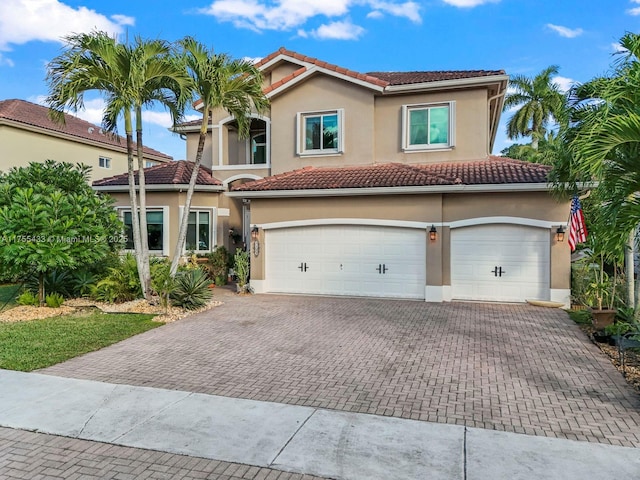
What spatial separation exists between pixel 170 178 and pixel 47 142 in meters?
13.0

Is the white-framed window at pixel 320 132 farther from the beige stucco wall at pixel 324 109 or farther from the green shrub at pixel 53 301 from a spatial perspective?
the green shrub at pixel 53 301

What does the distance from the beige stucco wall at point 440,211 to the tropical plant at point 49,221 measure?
5.60 metres

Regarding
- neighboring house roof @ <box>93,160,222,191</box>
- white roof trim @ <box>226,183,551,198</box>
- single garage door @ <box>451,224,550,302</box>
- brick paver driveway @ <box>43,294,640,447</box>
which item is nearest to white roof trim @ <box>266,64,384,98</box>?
neighboring house roof @ <box>93,160,222,191</box>

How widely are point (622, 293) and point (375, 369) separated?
7.61 m

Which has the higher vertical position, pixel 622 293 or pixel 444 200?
pixel 444 200

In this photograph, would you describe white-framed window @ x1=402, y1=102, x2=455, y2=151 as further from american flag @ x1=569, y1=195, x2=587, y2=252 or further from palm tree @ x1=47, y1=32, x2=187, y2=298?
palm tree @ x1=47, y1=32, x2=187, y2=298

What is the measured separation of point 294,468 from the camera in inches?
162

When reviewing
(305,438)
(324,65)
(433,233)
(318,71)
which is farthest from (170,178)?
(305,438)

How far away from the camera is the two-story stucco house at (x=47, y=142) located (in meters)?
22.7

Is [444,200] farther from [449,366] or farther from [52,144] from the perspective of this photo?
[52,144]

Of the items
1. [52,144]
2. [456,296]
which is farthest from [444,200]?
[52,144]

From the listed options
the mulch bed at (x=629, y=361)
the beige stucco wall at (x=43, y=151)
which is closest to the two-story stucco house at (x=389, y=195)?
the mulch bed at (x=629, y=361)

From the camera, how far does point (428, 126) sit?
51.6ft

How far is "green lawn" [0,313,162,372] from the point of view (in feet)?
24.8
